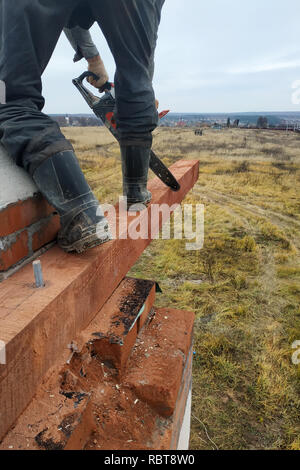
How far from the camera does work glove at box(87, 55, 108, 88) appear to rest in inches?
74.0

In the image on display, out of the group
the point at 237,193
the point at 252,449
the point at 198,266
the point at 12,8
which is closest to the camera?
the point at 12,8

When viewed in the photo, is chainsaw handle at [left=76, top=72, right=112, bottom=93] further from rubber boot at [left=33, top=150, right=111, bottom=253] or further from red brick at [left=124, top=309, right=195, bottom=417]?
red brick at [left=124, top=309, right=195, bottom=417]

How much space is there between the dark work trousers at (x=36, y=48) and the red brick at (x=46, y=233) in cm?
22

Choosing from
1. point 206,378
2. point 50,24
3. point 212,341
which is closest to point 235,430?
point 206,378

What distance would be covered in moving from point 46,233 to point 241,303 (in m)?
2.51

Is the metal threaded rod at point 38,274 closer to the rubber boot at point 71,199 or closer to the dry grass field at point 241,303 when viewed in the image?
the rubber boot at point 71,199

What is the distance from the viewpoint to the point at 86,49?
1809mm

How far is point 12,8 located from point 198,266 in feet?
10.6

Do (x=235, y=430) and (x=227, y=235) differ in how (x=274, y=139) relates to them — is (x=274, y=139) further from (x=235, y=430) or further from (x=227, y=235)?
(x=235, y=430)

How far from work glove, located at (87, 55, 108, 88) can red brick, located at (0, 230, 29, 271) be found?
4.43ft

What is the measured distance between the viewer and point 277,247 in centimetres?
445

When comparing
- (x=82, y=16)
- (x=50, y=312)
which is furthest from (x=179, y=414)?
(x=82, y=16)

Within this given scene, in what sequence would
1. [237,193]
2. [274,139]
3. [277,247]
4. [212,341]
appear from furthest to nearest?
[274,139]
[237,193]
[277,247]
[212,341]

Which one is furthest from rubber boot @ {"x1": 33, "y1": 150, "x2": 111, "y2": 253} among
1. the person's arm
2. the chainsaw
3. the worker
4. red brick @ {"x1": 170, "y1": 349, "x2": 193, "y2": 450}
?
the person's arm
